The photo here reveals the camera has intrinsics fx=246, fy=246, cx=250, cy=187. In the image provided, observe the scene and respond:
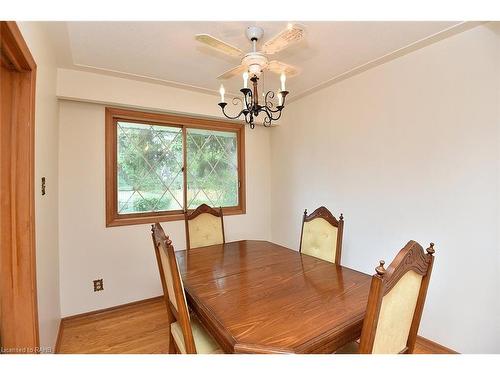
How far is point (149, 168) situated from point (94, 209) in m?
0.68

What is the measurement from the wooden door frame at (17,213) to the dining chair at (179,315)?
57cm

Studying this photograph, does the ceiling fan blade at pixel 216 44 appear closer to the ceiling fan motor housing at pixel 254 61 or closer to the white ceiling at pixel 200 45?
the ceiling fan motor housing at pixel 254 61

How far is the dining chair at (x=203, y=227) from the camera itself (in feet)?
7.88

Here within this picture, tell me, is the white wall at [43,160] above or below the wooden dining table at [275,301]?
above

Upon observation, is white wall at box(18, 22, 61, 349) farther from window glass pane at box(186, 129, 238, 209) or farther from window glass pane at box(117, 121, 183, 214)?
window glass pane at box(186, 129, 238, 209)

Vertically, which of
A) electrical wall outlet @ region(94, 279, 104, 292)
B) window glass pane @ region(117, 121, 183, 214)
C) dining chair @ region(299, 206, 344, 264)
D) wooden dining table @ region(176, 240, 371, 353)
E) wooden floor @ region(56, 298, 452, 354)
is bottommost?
wooden floor @ region(56, 298, 452, 354)

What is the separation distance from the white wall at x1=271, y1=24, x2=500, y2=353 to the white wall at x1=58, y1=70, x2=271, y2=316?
176 cm

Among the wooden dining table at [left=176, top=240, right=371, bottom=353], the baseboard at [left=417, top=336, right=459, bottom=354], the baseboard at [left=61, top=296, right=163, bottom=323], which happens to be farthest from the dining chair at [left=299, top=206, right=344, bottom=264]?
the baseboard at [left=61, top=296, right=163, bottom=323]

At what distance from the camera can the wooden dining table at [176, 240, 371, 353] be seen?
0.92 m

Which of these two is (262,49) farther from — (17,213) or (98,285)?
(98,285)

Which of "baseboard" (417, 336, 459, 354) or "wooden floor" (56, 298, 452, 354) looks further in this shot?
"wooden floor" (56, 298, 452, 354)

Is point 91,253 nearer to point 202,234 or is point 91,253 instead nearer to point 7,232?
point 202,234

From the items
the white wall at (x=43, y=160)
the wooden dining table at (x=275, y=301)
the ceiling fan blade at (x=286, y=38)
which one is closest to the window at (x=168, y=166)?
the white wall at (x=43, y=160)
